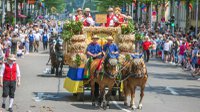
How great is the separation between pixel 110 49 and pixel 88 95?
335 centimetres

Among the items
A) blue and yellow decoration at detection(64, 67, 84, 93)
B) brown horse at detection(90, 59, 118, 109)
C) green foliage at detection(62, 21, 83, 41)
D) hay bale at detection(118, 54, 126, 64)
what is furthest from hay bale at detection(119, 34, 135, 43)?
brown horse at detection(90, 59, 118, 109)

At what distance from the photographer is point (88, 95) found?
74.2 ft

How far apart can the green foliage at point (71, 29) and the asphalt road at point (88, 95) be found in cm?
210

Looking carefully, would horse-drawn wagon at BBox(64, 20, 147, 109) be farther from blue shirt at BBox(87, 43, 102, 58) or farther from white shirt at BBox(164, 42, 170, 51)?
white shirt at BBox(164, 42, 170, 51)

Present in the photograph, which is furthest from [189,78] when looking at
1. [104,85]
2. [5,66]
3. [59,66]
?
[5,66]

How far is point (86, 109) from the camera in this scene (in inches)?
752

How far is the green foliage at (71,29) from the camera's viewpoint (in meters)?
21.6

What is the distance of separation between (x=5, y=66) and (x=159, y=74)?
16.3 metres

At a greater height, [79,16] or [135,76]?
[79,16]

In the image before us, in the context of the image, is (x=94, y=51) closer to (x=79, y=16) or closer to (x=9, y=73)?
(x=79, y=16)

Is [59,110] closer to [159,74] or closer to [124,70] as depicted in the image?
[124,70]

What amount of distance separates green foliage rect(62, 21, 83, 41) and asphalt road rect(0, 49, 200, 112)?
82.7 inches

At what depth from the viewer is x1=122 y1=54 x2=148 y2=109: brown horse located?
18.9 metres

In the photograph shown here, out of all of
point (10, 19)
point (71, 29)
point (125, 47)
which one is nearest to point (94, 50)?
point (125, 47)
